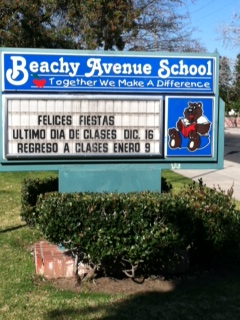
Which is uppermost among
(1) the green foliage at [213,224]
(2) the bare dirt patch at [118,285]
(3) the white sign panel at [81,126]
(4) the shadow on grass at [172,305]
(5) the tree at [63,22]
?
(5) the tree at [63,22]

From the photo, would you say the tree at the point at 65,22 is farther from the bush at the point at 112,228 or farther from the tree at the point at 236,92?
the tree at the point at 236,92

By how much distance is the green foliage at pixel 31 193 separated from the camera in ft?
29.2

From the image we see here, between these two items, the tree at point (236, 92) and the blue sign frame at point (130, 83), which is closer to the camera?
the blue sign frame at point (130, 83)

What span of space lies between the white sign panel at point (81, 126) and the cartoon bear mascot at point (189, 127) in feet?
0.69

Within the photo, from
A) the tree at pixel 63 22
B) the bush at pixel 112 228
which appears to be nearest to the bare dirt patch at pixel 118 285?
the bush at pixel 112 228

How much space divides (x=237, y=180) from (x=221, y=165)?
33.9 ft

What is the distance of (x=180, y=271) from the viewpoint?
7.01m

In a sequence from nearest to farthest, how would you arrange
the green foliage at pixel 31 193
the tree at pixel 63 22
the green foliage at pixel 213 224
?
the green foliage at pixel 213 224 < the green foliage at pixel 31 193 < the tree at pixel 63 22

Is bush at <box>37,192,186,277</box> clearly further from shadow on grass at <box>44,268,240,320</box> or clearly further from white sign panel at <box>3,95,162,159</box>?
white sign panel at <box>3,95,162,159</box>

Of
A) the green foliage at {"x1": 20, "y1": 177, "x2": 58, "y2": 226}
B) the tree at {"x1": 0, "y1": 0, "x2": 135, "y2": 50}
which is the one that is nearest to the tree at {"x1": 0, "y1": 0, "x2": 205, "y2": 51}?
the tree at {"x1": 0, "y1": 0, "x2": 135, "y2": 50}

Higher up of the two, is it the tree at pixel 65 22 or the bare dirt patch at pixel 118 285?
the tree at pixel 65 22

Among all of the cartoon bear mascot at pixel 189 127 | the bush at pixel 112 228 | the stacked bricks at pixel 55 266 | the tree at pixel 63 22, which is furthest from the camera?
the tree at pixel 63 22

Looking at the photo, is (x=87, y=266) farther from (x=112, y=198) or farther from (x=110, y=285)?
(x=112, y=198)

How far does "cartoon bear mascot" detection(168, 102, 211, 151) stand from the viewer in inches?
301
